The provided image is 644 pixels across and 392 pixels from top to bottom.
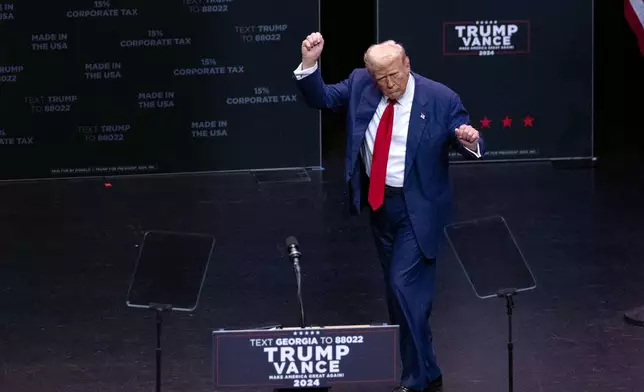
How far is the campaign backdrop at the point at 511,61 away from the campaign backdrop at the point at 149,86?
1130 millimetres

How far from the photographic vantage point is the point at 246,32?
1245 centimetres

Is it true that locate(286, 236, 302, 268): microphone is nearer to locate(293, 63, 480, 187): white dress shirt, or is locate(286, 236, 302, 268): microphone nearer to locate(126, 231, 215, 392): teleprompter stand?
locate(126, 231, 215, 392): teleprompter stand

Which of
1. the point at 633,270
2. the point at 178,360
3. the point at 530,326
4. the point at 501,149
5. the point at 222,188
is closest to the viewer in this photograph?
the point at 178,360

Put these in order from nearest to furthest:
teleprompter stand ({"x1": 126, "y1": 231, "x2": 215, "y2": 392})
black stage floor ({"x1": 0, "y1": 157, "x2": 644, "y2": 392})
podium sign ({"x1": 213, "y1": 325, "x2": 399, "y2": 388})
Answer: podium sign ({"x1": 213, "y1": 325, "x2": 399, "y2": 388}), teleprompter stand ({"x1": 126, "y1": 231, "x2": 215, "y2": 392}), black stage floor ({"x1": 0, "y1": 157, "x2": 644, "y2": 392})

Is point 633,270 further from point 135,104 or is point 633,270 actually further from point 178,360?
point 135,104

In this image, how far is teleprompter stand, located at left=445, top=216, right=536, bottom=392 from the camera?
6.26 m

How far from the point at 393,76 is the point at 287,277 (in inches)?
123

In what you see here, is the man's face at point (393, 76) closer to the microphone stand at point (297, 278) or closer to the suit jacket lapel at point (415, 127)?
the suit jacket lapel at point (415, 127)

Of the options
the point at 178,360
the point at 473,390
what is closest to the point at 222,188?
the point at 178,360

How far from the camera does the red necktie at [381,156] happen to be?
6.49m

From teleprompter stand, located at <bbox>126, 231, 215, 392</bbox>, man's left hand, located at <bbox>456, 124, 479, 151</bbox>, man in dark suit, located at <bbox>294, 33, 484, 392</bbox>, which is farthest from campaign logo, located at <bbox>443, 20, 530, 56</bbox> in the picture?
teleprompter stand, located at <bbox>126, 231, 215, 392</bbox>

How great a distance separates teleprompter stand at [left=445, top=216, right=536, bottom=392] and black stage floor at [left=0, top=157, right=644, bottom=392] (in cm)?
99

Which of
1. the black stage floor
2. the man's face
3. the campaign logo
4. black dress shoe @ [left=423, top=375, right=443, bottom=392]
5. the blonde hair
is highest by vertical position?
the campaign logo

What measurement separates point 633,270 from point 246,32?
4798 millimetres
